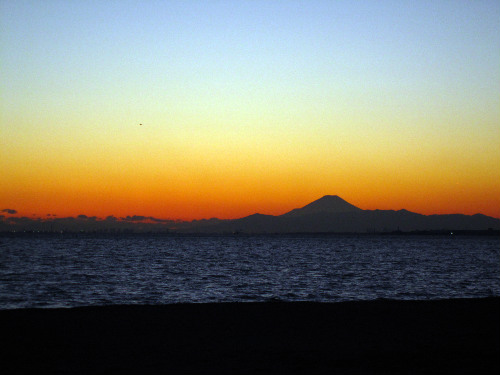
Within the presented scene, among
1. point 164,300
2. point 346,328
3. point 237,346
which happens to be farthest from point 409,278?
point 237,346

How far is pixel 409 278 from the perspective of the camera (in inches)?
1940

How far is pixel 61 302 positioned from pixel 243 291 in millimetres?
12722

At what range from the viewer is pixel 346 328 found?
14.9 m

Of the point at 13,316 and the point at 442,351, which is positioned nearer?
the point at 442,351

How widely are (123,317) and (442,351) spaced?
33.0 feet

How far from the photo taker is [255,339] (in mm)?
13445

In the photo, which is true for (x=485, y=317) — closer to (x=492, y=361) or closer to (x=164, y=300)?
(x=492, y=361)

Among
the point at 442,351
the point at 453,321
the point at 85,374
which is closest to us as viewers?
the point at 85,374

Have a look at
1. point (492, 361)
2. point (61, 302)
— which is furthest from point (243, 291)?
point (492, 361)

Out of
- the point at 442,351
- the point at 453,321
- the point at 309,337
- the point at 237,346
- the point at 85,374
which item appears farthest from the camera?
the point at 453,321

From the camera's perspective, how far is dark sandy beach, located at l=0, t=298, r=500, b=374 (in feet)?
35.0

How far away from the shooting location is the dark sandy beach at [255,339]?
35.0 ft

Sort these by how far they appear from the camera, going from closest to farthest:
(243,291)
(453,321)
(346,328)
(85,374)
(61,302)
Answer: (85,374) → (346,328) → (453,321) → (61,302) → (243,291)

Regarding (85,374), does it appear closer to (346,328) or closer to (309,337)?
(309,337)
